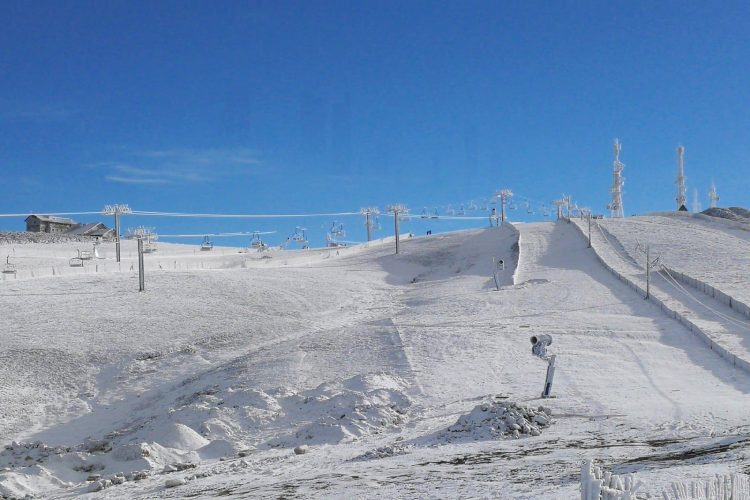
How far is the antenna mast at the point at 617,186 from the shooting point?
345 feet

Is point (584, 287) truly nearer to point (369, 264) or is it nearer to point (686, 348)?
point (686, 348)

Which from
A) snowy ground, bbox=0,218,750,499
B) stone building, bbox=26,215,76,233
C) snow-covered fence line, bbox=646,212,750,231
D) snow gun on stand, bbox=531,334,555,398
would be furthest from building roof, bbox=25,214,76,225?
snow gun on stand, bbox=531,334,555,398

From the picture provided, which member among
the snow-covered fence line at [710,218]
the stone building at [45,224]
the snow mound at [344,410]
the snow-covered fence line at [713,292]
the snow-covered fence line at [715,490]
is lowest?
the snow mound at [344,410]

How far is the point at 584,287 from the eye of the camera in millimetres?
45281

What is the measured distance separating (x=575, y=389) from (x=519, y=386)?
5.71ft

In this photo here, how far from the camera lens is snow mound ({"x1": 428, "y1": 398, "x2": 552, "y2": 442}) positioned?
16.4 m

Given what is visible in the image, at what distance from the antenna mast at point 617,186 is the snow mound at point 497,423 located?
91.4 m

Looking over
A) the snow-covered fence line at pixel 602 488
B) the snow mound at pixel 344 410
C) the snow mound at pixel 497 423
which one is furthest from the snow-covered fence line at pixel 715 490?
the snow mound at pixel 344 410

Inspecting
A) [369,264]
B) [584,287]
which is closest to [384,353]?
[584,287]

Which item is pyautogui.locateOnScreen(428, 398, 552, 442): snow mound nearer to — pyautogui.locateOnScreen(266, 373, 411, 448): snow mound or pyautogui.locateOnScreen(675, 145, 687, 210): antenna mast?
pyautogui.locateOnScreen(266, 373, 411, 448): snow mound

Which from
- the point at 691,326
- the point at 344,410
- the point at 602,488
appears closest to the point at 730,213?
the point at 691,326

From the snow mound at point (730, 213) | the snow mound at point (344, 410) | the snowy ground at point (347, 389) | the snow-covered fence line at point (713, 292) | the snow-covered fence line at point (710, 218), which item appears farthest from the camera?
the snow mound at point (730, 213)

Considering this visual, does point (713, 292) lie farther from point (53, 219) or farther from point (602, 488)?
point (53, 219)

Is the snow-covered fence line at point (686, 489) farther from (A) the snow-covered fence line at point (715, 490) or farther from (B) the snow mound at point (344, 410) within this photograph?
(B) the snow mound at point (344, 410)
